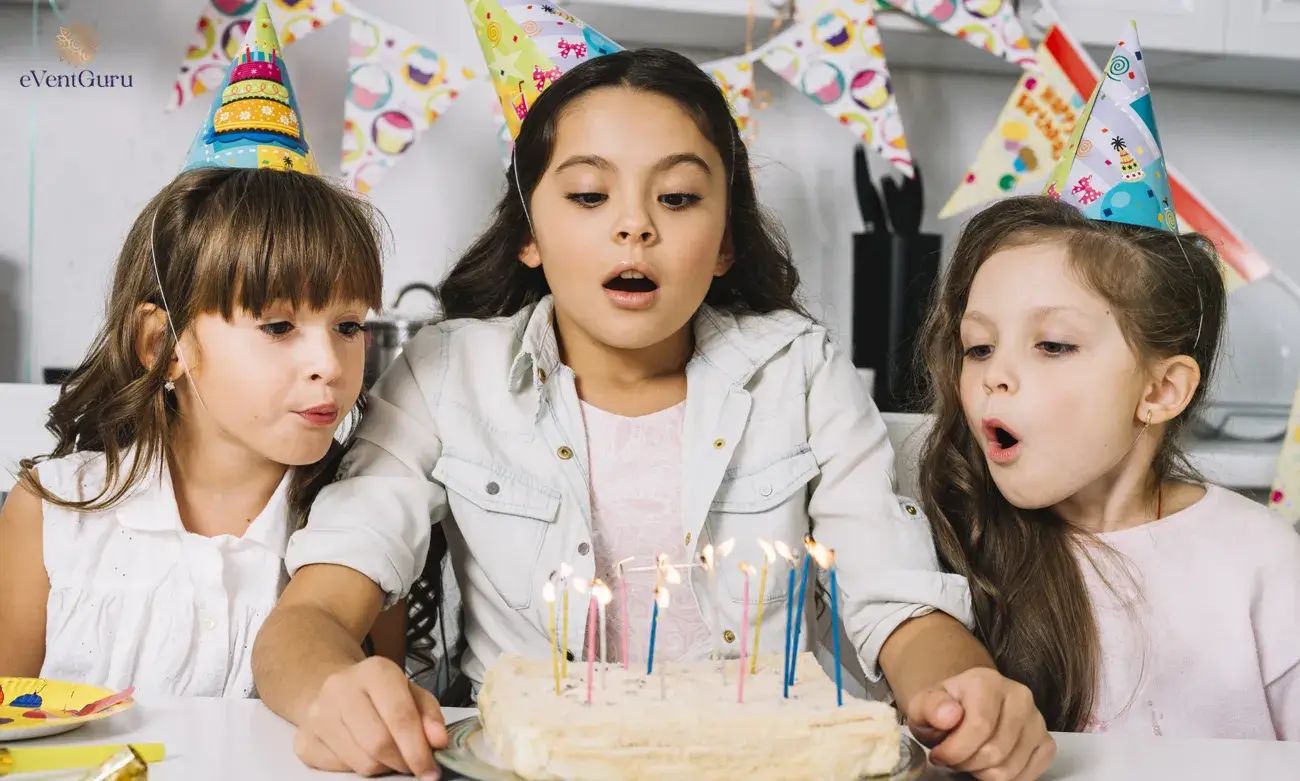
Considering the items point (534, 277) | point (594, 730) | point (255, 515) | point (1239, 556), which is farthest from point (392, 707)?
point (1239, 556)

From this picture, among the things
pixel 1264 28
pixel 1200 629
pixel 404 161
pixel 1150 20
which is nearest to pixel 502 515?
pixel 1200 629

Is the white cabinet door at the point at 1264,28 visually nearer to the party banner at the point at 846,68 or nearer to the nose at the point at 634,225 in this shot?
the party banner at the point at 846,68

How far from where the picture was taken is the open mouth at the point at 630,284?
4.30 ft

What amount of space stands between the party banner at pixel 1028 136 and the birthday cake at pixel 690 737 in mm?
1598

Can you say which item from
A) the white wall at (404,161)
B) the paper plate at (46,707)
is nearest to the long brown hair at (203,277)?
the paper plate at (46,707)

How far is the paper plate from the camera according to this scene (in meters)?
0.84

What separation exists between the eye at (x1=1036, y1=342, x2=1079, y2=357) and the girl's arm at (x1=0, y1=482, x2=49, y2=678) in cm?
109

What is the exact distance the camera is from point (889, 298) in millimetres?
2393

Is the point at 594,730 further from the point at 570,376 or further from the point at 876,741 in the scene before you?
the point at 570,376

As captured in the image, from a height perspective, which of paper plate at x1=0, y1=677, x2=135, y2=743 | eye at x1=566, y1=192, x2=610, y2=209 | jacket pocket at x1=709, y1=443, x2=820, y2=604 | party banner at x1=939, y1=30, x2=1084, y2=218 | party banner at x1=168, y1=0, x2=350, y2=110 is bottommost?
paper plate at x1=0, y1=677, x2=135, y2=743

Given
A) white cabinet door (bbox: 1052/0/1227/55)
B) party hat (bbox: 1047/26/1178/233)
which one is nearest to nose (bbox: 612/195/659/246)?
party hat (bbox: 1047/26/1178/233)

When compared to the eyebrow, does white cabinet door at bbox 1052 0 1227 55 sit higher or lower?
higher

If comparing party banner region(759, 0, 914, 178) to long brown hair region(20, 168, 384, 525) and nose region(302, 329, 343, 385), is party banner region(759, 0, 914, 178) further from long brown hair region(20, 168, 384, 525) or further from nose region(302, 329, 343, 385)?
nose region(302, 329, 343, 385)

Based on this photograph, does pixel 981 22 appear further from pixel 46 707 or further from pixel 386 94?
pixel 46 707
